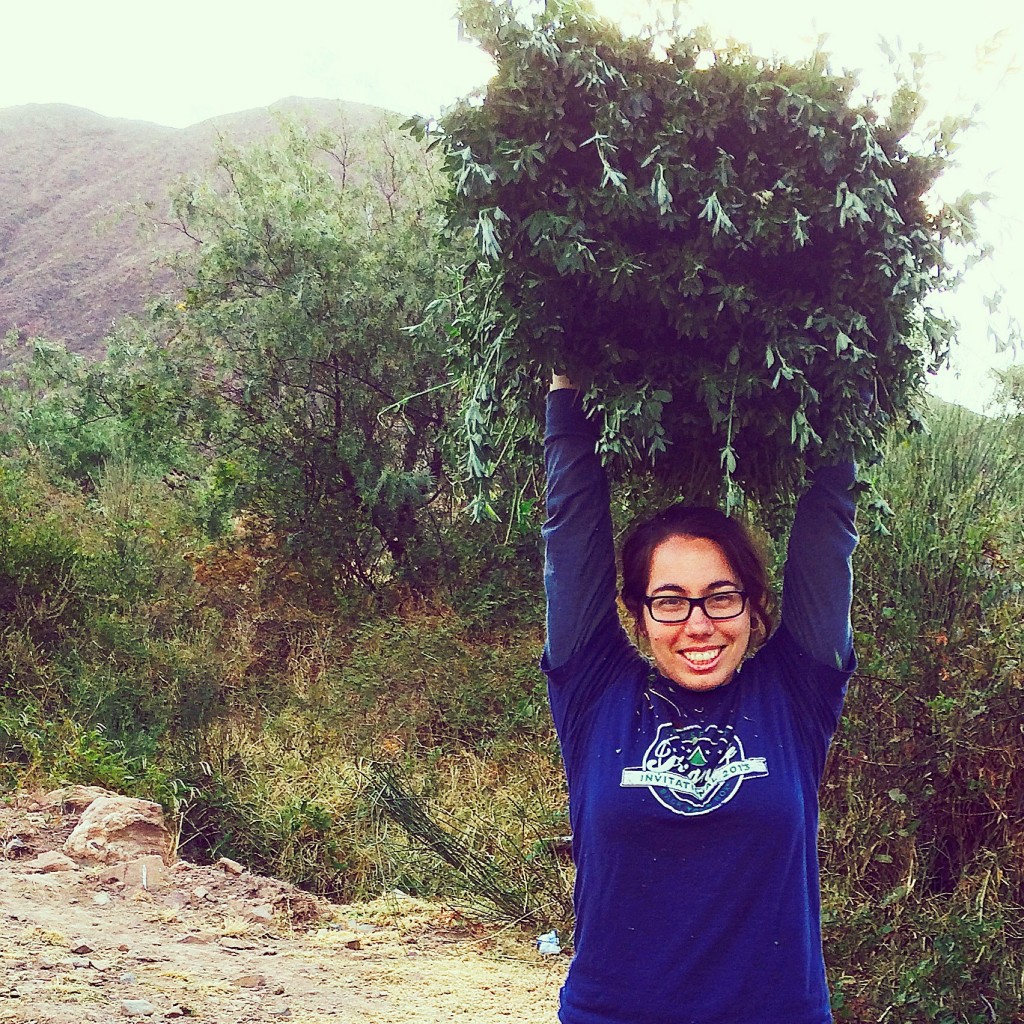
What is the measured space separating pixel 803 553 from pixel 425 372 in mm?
7923

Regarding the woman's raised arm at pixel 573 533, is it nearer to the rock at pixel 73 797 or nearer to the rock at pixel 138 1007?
the rock at pixel 138 1007

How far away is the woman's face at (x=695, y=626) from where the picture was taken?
1813mm

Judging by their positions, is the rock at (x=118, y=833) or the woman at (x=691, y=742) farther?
the rock at (x=118, y=833)

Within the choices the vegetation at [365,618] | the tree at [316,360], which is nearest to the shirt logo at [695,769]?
the vegetation at [365,618]

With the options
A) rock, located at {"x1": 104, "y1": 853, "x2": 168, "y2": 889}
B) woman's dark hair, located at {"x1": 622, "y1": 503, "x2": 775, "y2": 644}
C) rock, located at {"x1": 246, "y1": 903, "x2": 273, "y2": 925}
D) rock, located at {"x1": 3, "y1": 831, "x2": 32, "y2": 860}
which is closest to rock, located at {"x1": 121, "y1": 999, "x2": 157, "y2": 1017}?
rock, located at {"x1": 246, "y1": 903, "x2": 273, "y2": 925}

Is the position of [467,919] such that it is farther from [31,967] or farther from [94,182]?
[94,182]

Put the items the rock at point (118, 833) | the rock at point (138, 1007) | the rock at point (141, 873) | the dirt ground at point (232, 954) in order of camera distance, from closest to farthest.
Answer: the rock at point (138, 1007)
the dirt ground at point (232, 954)
the rock at point (141, 873)
the rock at point (118, 833)

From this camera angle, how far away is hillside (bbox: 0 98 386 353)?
35188 mm

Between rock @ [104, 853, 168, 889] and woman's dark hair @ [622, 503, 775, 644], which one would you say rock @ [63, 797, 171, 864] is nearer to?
rock @ [104, 853, 168, 889]

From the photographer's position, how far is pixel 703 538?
6.24ft

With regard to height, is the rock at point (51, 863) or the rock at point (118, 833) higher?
the rock at point (118, 833)

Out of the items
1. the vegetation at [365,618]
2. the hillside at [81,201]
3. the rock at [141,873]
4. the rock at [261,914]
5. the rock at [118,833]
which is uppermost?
the hillside at [81,201]

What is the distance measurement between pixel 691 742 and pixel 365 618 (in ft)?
26.1

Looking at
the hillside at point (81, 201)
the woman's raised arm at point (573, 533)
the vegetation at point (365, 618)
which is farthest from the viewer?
the hillside at point (81, 201)
